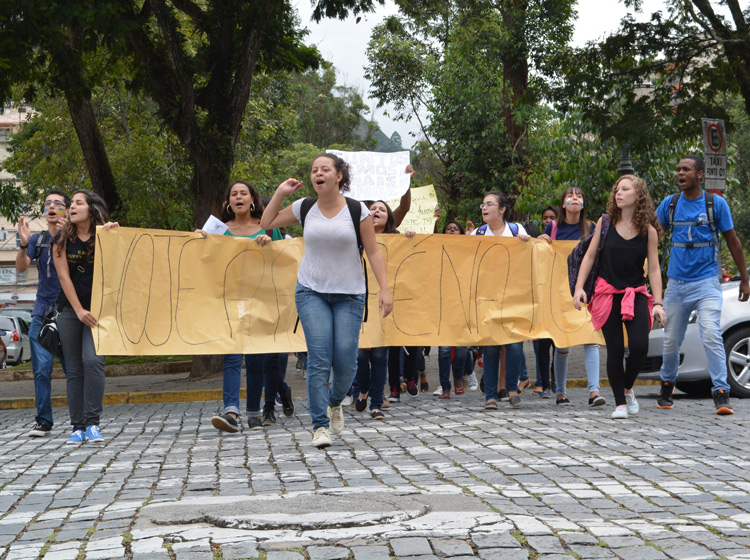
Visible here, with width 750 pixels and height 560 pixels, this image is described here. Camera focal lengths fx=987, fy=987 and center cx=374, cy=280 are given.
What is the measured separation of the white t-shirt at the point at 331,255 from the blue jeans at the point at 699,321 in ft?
11.1

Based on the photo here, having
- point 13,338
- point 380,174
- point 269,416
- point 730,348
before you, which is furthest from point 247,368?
point 13,338

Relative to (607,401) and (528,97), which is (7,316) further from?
(607,401)

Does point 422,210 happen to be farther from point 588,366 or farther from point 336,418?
point 336,418

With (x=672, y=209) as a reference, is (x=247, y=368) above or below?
below

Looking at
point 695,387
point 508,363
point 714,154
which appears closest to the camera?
point 508,363

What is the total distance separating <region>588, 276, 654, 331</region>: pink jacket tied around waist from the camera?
8062 millimetres

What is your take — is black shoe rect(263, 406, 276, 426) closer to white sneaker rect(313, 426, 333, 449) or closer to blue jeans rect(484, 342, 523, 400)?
white sneaker rect(313, 426, 333, 449)

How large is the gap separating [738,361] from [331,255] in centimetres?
521

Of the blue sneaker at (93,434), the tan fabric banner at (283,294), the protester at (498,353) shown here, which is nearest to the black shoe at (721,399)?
the tan fabric banner at (283,294)

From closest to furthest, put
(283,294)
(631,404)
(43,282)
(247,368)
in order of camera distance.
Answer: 1. (43,282)
2. (247,368)
3. (631,404)
4. (283,294)

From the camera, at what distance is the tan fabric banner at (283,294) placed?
8734 mm

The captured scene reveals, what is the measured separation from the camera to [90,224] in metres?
8.05

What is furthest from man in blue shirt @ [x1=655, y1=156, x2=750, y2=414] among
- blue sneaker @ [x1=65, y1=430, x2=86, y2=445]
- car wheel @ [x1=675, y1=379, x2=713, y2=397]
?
blue sneaker @ [x1=65, y1=430, x2=86, y2=445]

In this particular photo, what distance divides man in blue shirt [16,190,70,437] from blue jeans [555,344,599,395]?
471cm
